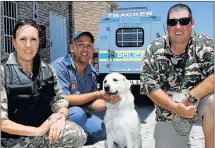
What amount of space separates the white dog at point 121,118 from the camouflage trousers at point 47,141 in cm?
68

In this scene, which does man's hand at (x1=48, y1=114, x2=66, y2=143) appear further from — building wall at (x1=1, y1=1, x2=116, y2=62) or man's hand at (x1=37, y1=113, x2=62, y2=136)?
building wall at (x1=1, y1=1, x2=116, y2=62)

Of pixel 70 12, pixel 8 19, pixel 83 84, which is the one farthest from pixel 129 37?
pixel 70 12

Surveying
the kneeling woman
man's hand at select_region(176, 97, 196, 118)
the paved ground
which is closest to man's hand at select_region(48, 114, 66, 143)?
the kneeling woman

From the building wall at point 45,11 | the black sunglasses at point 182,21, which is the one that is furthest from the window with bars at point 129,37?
the black sunglasses at point 182,21

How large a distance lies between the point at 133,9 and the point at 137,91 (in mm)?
2169

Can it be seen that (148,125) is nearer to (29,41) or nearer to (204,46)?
(204,46)

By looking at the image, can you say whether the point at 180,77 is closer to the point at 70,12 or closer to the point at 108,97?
the point at 108,97

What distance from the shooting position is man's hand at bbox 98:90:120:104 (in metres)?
3.31

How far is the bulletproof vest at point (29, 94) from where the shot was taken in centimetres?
256

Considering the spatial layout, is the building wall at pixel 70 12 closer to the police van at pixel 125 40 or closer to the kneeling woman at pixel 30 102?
the police van at pixel 125 40

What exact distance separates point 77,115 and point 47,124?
54cm

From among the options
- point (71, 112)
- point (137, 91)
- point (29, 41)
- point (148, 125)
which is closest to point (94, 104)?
point (71, 112)

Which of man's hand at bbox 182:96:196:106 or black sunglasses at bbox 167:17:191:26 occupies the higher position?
black sunglasses at bbox 167:17:191:26

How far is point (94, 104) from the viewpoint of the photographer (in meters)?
3.30
